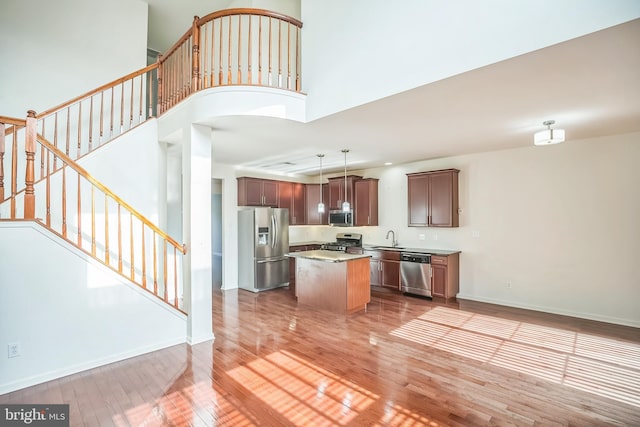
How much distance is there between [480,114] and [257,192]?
464 cm

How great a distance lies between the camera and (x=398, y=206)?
677 centimetres

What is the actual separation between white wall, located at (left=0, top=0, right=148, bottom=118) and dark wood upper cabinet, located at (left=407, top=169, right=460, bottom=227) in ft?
18.0

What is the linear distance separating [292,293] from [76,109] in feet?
15.3

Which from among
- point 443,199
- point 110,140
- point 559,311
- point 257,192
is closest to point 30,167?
point 110,140

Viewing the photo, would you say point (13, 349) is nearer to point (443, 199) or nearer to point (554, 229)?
point (443, 199)

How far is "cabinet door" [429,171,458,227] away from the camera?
573 centimetres

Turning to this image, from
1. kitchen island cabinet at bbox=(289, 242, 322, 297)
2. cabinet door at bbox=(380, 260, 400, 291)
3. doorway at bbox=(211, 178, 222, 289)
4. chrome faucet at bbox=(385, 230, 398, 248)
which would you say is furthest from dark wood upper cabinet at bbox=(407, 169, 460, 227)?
doorway at bbox=(211, 178, 222, 289)

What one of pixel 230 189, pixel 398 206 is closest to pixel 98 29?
pixel 230 189

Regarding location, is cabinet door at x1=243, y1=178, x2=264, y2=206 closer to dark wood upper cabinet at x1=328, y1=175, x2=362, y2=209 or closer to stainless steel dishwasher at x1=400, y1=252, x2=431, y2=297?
dark wood upper cabinet at x1=328, y1=175, x2=362, y2=209

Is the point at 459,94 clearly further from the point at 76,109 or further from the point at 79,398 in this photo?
the point at 76,109

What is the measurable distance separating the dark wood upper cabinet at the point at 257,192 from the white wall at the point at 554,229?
11.4 feet

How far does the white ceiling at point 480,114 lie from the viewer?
7.64 ft

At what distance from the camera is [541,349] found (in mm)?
3510

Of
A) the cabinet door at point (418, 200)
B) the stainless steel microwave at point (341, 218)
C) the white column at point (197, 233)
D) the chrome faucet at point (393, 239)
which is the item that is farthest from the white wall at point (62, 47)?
the chrome faucet at point (393, 239)
